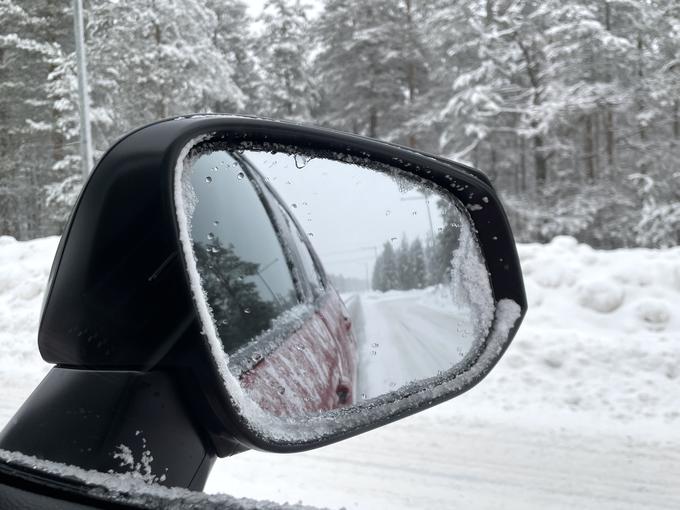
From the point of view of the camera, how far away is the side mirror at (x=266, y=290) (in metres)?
0.80

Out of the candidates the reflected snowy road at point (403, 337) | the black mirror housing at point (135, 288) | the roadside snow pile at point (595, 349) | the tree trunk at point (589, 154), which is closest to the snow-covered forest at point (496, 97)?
the tree trunk at point (589, 154)

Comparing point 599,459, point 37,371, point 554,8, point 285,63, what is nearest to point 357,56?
point 285,63

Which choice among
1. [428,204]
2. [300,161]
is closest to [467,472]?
[428,204]

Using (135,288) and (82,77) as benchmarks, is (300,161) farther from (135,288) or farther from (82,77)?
(82,77)

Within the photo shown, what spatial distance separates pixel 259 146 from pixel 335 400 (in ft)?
1.91

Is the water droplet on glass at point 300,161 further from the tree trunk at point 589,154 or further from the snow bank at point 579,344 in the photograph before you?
the tree trunk at point 589,154

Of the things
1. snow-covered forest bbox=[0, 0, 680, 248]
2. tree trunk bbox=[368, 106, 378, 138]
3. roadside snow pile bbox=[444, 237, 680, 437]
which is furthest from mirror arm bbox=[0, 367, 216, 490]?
tree trunk bbox=[368, 106, 378, 138]

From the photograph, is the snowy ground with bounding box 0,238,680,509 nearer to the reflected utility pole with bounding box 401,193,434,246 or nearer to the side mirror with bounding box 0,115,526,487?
the side mirror with bounding box 0,115,526,487

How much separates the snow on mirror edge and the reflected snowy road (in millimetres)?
35

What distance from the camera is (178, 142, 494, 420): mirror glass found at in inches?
41.9

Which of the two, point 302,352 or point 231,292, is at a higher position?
point 231,292

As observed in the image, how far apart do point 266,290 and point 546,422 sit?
3881 mm

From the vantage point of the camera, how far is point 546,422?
4.61m

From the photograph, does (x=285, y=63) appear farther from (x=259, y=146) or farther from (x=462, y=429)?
(x=259, y=146)
